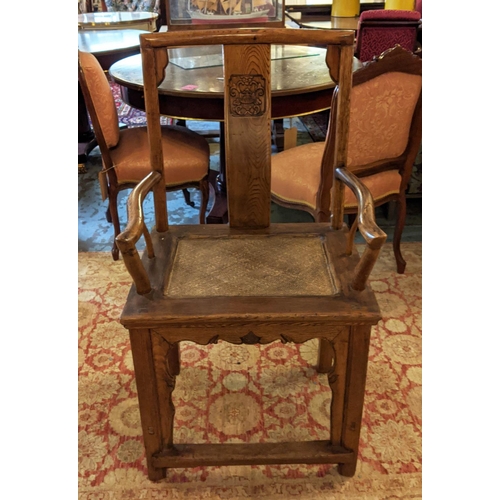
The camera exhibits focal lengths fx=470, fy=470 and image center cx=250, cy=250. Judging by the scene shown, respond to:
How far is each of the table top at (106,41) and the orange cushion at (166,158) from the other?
0.88 meters

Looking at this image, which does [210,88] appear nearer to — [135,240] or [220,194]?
[220,194]

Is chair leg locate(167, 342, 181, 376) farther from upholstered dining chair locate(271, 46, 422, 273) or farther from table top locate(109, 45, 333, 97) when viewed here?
table top locate(109, 45, 333, 97)

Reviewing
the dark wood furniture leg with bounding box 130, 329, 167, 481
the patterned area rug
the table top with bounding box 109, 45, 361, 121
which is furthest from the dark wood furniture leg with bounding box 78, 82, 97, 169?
the dark wood furniture leg with bounding box 130, 329, 167, 481

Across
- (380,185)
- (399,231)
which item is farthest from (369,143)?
(399,231)

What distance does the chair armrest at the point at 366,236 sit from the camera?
999 millimetres

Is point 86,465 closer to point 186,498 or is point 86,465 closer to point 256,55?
point 186,498

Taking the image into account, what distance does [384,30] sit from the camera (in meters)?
2.92

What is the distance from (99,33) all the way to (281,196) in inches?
Answer: 88.2

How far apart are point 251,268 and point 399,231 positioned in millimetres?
1138

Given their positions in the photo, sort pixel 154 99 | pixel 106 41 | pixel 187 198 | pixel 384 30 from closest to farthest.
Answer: pixel 154 99, pixel 187 198, pixel 384 30, pixel 106 41

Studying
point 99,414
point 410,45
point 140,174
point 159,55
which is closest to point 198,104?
point 140,174

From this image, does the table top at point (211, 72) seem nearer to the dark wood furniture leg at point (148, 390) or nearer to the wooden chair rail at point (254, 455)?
the dark wood furniture leg at point (148, 390)

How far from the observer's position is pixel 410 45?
2.97 metres

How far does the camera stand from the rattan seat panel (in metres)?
1.15
